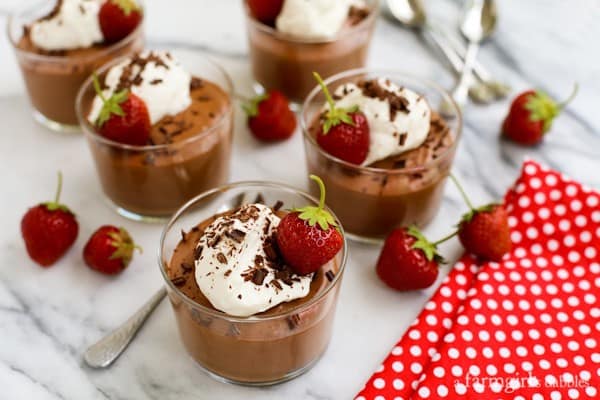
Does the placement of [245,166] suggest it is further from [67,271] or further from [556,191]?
[556,191]

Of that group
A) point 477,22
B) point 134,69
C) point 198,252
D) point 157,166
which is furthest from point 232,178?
point 477,22

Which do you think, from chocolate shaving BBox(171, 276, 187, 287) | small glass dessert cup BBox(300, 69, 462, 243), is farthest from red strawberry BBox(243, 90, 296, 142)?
chocolate shaving BBox(171, 276, 187, 287)

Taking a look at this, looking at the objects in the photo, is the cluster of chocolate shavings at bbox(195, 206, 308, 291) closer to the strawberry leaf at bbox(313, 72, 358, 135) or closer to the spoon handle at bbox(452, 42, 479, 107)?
the strawberry leaf at bbox(313, 72, 358, 135)

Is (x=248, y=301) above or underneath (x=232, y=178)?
above

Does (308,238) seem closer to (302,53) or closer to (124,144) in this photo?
(124,144)

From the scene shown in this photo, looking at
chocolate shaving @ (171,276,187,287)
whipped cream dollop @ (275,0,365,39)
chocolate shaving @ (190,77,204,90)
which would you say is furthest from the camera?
whipped cream dollop @ (275,0,365,39)

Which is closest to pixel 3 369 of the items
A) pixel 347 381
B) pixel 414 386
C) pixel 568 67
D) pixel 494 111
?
pixel 347 381
